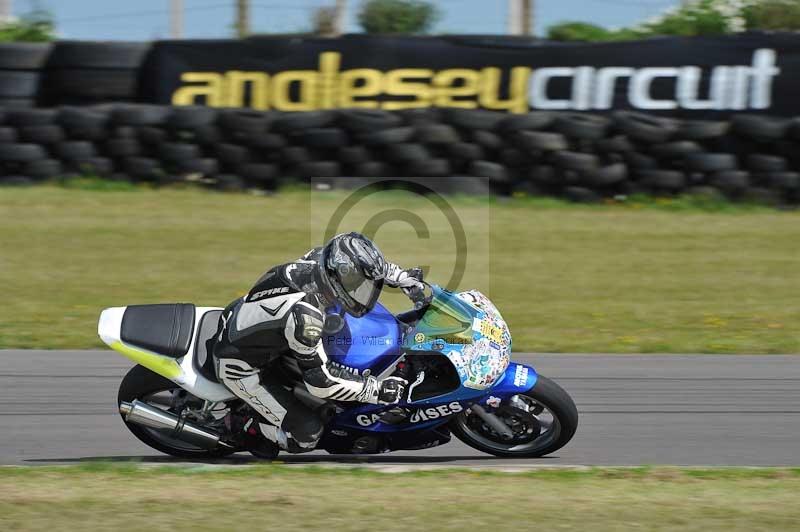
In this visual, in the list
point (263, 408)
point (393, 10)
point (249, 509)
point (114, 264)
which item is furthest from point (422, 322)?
point (393, 10)

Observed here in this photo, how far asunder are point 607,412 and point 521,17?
9.67 m

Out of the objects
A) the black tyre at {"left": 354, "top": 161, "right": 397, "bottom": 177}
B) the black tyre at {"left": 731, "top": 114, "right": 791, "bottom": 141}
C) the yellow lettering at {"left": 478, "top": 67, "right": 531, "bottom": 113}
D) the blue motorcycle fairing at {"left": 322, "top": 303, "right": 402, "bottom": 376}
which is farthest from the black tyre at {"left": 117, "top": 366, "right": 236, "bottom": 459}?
the black tyre at {"left": 731, "top": 114, "right": 791, "bottom": 141}

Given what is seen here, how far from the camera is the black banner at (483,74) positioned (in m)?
13.3

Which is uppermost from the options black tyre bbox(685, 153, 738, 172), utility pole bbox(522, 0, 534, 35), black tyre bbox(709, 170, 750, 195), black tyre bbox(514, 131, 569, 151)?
utility pole bbox(522, 0, 534, 35)

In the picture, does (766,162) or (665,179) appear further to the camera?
(665,179)

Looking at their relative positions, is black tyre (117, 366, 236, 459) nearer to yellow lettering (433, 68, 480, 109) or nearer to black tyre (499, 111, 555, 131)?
black tyre (499, 111, 555, 131)

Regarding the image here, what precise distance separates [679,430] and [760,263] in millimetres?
5463

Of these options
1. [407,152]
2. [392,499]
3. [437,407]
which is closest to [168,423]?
[437,407]

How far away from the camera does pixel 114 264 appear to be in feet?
37.2

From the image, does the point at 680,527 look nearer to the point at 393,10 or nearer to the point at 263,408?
the point at 263,408

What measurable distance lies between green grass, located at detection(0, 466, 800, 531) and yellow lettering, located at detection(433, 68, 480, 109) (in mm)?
8609

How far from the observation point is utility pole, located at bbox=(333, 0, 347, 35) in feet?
52.4
